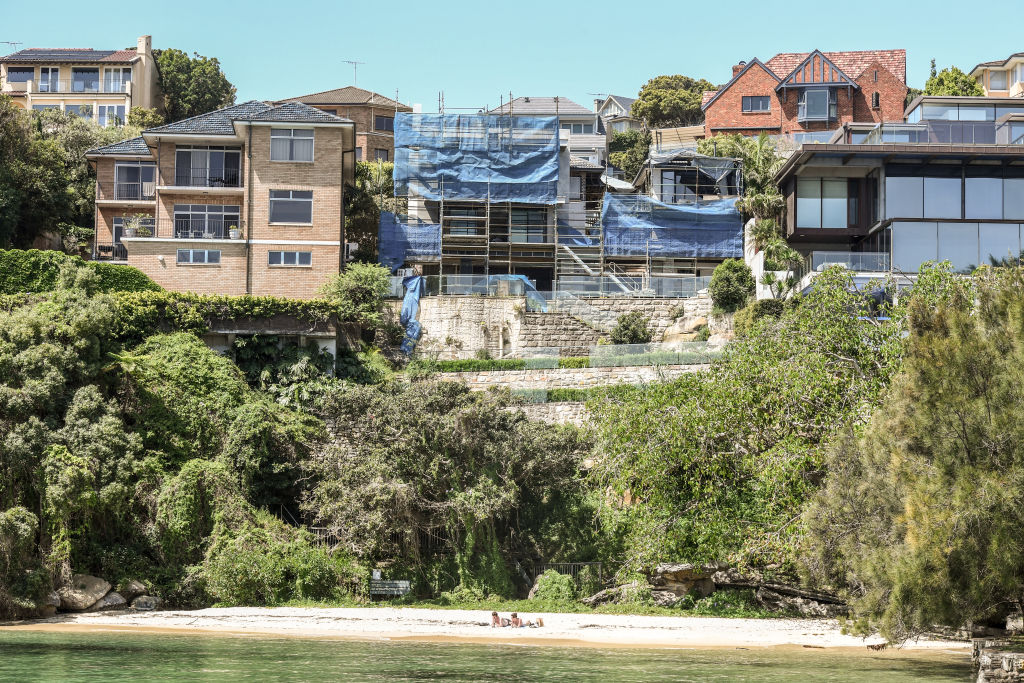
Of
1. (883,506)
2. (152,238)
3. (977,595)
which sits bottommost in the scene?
(977,595)

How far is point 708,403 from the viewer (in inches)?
1038

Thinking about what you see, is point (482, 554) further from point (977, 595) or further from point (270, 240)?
point (270, 240)

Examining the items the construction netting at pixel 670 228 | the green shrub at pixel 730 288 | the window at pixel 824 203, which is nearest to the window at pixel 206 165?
the construction netting at pixel 670 228

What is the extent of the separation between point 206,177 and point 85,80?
35905 mm

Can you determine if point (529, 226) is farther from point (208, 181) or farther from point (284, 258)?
point (208, 181)

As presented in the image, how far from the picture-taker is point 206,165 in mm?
45594

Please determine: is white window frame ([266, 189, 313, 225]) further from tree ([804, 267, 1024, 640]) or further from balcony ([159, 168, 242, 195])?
tree ([804, 267, 1024, 640])

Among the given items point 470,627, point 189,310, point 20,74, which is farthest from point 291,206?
point 20,74

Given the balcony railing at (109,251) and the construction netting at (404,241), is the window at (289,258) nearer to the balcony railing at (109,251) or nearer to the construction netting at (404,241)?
the construction netting at (404,241)

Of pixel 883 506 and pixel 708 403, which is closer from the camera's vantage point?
pixel 883 506

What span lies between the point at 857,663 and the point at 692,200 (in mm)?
39416

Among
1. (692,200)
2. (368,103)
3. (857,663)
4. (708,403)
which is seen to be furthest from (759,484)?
(368,103)

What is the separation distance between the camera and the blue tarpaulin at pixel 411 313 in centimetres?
4412

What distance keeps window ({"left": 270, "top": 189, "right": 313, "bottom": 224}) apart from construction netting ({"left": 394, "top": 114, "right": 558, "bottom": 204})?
10325mm
